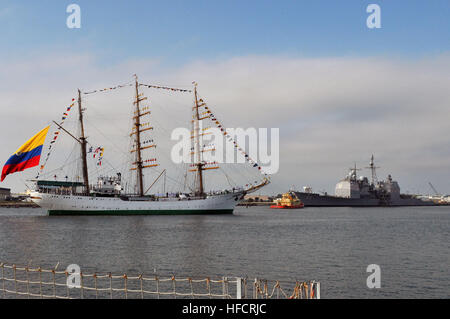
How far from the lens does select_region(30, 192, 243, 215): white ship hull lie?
93312 millimetres

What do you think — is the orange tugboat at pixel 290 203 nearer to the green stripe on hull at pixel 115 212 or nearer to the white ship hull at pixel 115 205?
the white ship hull at pixel 115 205

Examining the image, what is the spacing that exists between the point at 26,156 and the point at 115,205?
80.0ft

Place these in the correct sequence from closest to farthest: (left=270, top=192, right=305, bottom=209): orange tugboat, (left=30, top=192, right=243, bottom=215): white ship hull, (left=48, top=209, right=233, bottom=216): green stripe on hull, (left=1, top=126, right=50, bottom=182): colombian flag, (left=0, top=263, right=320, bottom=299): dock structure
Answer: (left=0, top=263, right=320, bottom=299): dock structure < (left=1, top=126, right=50, bottom=182): colombian flag < (left=30, top=192, right=243, bottom=215): white ship hull < (left=48, top=209, right=233, bottom=216): green stripe on hull < (left=270, top=192, right=305, bottom=209): orange tugboat

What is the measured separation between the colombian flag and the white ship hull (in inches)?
680

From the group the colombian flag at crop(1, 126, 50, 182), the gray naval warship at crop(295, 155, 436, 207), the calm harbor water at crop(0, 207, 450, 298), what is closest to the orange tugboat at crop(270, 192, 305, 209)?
the gray naval warship at crop(295, 155, 436, 207)

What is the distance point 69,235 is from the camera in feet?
173

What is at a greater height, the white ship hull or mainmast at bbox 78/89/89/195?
mainmast at bbox 78/89/89/195

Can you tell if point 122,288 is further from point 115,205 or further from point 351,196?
point 351,196

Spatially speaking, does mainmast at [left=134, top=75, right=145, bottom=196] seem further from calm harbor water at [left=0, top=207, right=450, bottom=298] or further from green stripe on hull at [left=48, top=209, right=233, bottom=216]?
calm harbor water at [left=0, top=207, right=450, bottom=298]

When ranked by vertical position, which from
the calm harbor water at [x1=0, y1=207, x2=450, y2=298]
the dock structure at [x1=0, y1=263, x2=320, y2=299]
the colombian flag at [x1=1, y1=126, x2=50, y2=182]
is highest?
the colombian flag at [x1=1, y1=126, x2=50, y2=182]

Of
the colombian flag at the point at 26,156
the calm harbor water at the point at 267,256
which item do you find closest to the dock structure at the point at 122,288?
the calm harbor water at the point at 267,256

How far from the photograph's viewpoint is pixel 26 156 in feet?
251
